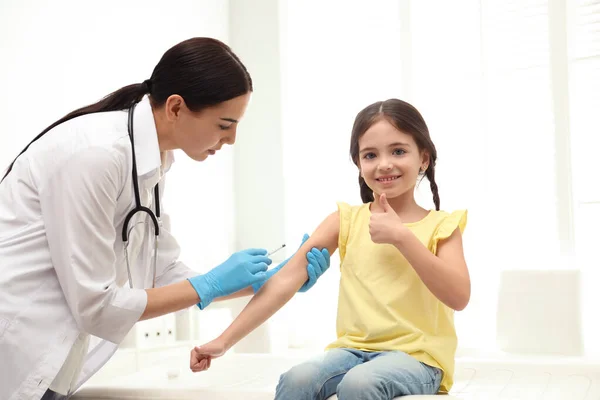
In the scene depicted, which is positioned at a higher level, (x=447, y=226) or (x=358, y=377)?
(x=447, y=226)

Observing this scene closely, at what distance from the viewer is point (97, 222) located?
1521 mm

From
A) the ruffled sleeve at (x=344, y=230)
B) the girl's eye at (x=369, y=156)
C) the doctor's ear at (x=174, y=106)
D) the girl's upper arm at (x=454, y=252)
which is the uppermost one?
the doctor's ear at (x=174, y=106)

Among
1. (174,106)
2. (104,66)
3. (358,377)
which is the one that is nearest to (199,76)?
(174,106)

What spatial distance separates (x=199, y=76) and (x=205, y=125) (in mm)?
125

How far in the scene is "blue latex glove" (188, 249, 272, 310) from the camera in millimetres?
1666

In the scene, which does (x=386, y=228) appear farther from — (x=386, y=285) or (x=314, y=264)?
(x=314, y=264)

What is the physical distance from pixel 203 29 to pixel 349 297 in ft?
9.17

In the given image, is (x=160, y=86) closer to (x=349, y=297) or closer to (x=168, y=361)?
(x=349, y=297)

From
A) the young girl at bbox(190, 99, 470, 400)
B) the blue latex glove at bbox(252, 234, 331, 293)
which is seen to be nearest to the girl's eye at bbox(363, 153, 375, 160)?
the young girl at bbox(190, 99, 470, 400)

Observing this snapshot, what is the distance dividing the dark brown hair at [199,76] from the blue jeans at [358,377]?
0.65 metres

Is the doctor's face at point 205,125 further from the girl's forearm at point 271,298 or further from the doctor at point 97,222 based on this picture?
the girl's forearm at point 271,298

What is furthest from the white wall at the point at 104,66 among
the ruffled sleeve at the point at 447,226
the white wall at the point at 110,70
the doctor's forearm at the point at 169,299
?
the ruffled sleeve at the point at 447,226

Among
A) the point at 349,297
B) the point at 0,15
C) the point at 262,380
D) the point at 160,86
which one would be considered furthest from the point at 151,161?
the point at 0,15

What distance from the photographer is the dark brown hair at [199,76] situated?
5.38 ft
